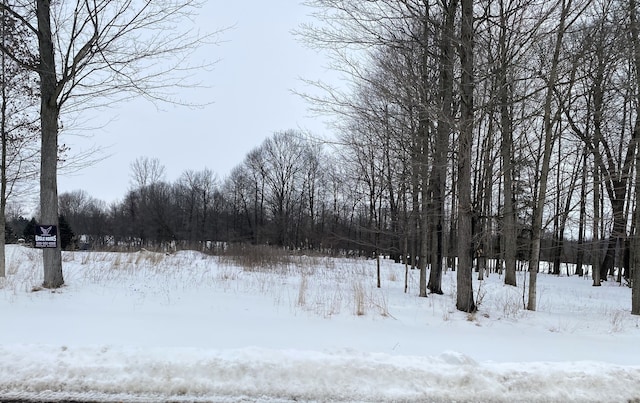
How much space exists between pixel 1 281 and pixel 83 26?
556 cm

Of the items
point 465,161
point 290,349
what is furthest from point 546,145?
point 290,349

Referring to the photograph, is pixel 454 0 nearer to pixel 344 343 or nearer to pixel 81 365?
pixel 344 343

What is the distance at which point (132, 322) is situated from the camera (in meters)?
5.72

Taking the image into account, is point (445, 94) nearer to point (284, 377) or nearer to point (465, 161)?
point (465, 161)

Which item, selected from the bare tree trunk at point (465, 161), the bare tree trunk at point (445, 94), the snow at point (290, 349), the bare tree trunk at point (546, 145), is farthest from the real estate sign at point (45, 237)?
the bare tree trunk at point (546, 145)

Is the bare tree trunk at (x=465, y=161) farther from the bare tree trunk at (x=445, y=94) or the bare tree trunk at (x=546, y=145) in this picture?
the bare tree trunk at (x=546, y=145)

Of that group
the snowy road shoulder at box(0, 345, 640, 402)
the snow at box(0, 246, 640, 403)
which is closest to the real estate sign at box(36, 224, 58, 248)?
the snow at box(0, 246, 640, 403)

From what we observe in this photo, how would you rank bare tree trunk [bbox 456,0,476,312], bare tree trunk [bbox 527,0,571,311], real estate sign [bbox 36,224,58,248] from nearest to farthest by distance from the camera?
bare tree trunk [bbox 456,0,476,312], bare tree trunk [bbox 527,0,571,311], real estate sign [bbox 36,224,58,248]

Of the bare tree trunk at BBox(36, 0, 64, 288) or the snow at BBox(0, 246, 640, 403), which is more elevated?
the bare tree trunk at BBox(36, 0, 64, 288)

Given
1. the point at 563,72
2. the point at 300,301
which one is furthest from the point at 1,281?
the point at 563,72

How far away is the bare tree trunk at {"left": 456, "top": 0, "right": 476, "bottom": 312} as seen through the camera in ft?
25.3

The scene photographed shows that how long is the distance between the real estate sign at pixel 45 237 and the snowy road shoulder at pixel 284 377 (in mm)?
4477

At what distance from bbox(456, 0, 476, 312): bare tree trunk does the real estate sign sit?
8048mm

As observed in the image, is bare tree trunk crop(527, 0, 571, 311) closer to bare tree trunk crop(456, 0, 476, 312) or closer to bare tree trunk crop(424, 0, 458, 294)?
bare tree trunk crop(456, 0, 476, 312)
